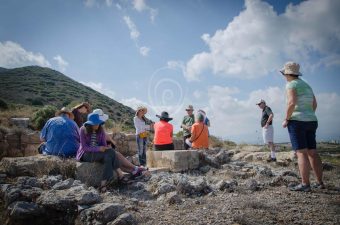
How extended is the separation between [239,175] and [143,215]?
3.40 meters

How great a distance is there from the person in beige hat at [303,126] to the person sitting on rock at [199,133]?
3757 millimetres

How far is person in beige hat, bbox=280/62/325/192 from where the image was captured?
488 cm

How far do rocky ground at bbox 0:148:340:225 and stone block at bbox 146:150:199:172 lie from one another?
150cm

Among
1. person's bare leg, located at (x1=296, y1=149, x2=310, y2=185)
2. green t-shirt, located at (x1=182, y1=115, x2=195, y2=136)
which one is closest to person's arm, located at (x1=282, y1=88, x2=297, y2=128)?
person's bare leg, located at (x1=296, y1=149, x2=310, y2=185)

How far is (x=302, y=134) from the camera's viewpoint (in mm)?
4891

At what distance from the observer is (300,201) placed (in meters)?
4.28

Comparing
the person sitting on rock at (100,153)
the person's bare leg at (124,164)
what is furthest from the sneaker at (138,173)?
the person's bare leg at (124,164)

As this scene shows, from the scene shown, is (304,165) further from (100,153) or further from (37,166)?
(37,166)

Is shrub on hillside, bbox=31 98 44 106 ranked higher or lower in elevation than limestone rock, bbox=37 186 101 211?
higher

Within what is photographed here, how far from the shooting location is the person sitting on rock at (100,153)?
17.4 feet

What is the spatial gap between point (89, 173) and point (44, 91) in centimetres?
3542

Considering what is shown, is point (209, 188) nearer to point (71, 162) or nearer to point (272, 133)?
point (71, 162)

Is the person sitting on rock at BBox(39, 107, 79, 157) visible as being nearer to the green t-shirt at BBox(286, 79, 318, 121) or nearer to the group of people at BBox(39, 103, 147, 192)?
the group of people at BBox(39, 103, 147, 192)

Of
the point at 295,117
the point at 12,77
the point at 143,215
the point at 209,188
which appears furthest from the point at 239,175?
the point at 12,77
